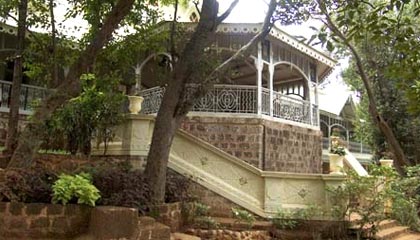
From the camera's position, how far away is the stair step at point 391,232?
9.16 m

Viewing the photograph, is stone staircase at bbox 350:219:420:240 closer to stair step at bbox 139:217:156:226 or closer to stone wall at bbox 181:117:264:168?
stone wall at bbox 181:117:264:168

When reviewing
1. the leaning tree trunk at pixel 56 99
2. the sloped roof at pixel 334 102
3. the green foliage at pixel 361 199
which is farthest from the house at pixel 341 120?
the leaning tree trunk at pixel 56 99

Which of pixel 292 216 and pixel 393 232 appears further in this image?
pixel 393 232

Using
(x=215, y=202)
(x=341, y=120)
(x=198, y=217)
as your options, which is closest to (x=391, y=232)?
(x=215, y=202)

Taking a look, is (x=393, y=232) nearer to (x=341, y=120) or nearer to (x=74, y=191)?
(x=74, y=191)

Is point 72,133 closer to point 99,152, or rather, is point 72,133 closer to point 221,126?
point 99,152

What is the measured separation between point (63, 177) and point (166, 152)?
5.70 feet

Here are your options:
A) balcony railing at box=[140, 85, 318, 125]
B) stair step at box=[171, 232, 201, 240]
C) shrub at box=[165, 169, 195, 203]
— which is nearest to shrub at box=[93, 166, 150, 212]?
stair step at box=[171, 232, 201, 240]

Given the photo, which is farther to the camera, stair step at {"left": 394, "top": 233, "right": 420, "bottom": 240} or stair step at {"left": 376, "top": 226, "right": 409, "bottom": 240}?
stair step at {"left": 394, "top": 233, "right": 420, "bottom": 240}

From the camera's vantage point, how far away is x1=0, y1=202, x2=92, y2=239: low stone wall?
568 cm

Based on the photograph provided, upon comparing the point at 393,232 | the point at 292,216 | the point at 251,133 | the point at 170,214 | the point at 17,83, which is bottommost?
the point at 393,232

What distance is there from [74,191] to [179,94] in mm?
2419

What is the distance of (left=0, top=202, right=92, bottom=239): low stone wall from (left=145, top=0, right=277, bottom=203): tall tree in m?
1.35

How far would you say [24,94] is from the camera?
13.3 meters
